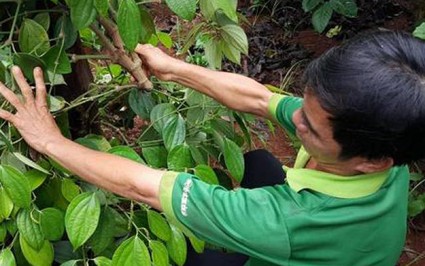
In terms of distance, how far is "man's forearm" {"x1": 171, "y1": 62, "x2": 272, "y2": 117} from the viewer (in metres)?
1.22

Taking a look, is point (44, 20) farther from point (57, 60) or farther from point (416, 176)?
point (416, 176)

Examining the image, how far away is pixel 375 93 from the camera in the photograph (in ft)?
2.58

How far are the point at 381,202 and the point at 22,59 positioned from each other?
59cm

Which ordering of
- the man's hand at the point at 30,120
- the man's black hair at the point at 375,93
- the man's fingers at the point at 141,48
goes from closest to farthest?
the man's black hair at the point at 375,93 < the man's hand at the point at 30,120 < the man's fingers at the point at 141,48

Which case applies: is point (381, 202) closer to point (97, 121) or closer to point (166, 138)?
point (166, 138)

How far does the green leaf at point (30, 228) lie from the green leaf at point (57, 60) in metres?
0.24

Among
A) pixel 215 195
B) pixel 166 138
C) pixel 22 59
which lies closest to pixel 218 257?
pixel 166 138

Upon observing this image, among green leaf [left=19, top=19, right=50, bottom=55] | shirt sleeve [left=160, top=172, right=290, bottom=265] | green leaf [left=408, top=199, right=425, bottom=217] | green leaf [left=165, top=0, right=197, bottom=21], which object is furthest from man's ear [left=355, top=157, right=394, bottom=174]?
green leaf [left=408, top=199, right=425, bottom=217]

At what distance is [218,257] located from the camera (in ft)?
4.24

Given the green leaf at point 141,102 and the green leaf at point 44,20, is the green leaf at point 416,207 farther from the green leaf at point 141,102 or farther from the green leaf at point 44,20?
the green leaf at point 44,20

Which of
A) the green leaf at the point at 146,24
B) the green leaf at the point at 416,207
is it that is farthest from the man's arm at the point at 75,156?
the green leaf at the point at 416,207

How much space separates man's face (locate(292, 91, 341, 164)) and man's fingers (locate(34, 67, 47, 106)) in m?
0.40

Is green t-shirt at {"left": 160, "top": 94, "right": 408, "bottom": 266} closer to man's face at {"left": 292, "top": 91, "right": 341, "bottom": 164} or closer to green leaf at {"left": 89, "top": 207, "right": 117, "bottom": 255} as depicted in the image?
man's face at {"left": 292, "top": 91, "right": 341, "bottom": 164}

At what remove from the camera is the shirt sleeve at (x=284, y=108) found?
1162mm
